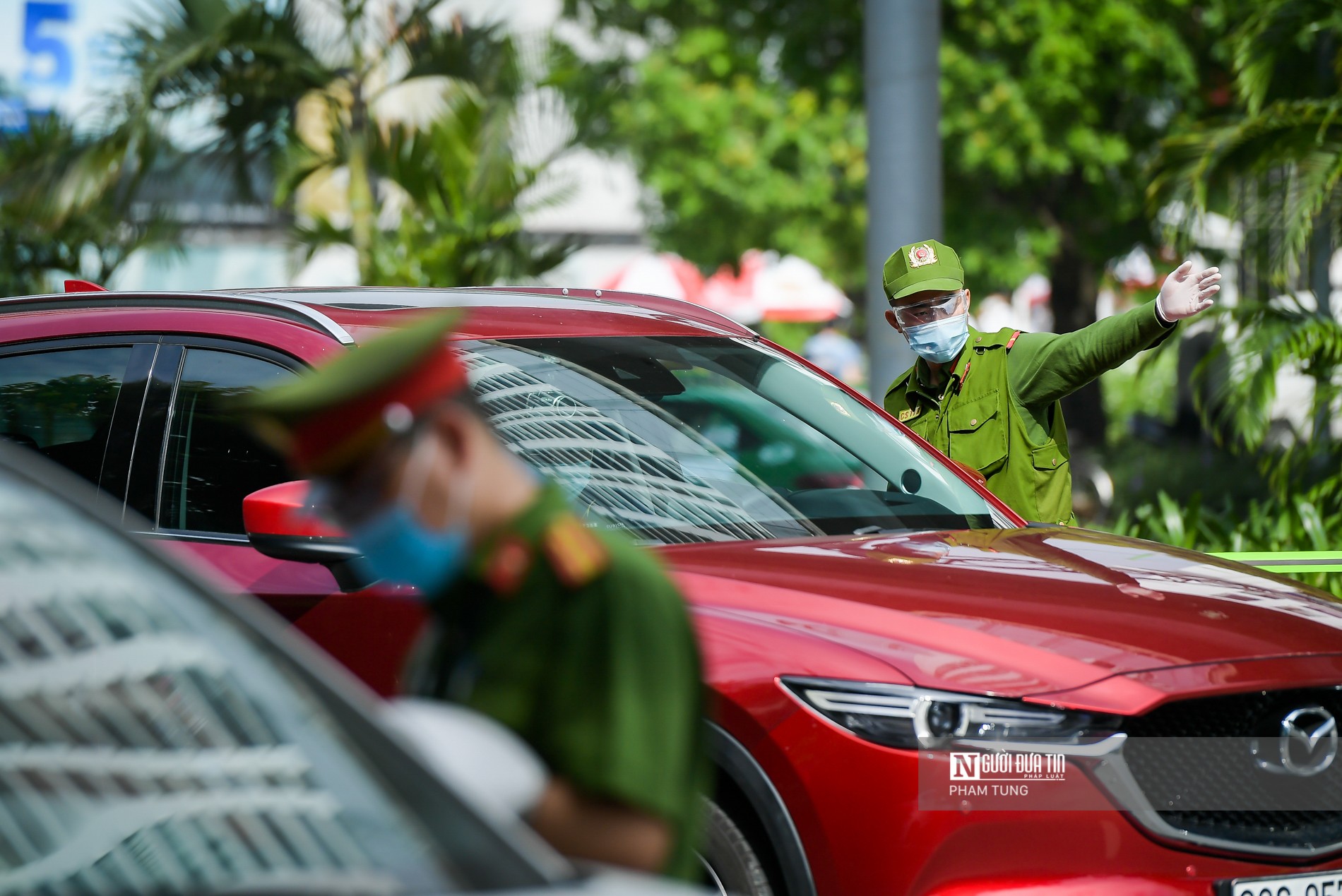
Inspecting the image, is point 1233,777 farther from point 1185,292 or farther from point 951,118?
point 951,118

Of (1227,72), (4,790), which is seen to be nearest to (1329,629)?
(4,790)

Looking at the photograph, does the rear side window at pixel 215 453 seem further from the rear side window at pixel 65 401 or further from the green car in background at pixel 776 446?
the green car in background at pixel 776 446

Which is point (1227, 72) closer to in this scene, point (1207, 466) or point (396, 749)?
point (1207, 466)

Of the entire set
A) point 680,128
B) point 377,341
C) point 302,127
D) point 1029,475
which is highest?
point 680,128

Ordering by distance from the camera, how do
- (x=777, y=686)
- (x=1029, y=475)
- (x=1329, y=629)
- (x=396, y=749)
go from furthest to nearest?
(x=1029, y=475)
(x=1329, y=629)
(x=777, y=686)
(x=396, y=749)

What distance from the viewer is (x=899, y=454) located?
4133mm

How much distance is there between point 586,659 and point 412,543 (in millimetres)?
213

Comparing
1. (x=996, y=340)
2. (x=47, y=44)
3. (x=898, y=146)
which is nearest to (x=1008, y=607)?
(x=996, y=340)

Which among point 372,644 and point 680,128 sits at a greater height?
point 680,128

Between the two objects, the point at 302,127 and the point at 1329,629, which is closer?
the point at 1329,629

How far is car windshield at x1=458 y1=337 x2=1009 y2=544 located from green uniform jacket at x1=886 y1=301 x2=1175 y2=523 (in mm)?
707

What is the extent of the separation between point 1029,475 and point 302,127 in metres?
9.02

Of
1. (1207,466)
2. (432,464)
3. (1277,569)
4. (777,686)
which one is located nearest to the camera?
(432,464)

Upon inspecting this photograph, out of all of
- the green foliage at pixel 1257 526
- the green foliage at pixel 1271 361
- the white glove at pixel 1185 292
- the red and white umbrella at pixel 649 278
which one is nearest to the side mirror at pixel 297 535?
the white glove at pixel 1185 292
